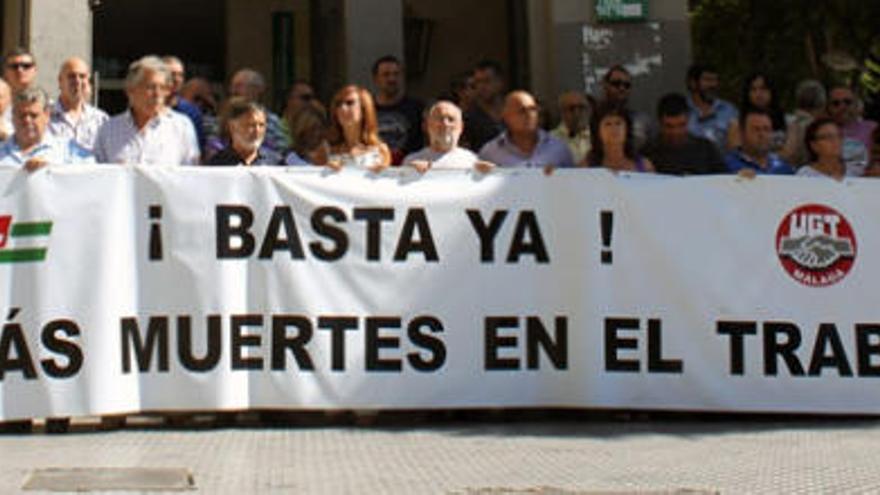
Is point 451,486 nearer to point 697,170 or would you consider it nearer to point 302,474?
point 302,474

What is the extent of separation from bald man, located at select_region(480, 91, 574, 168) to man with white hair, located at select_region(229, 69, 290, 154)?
127cm

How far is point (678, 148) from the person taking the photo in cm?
998

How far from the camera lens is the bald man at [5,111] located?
9.19 metres

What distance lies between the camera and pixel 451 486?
7.08 metres

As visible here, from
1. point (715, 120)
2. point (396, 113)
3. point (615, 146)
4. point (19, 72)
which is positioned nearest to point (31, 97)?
point (19, 72)

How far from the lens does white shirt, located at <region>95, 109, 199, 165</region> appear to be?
9062 millimetres

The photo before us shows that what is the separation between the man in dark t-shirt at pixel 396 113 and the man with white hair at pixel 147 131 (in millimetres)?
1726

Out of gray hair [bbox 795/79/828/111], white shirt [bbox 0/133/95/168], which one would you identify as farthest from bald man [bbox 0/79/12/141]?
gray hair [bbox 795/79/828/111]

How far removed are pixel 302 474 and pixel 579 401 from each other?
227cm

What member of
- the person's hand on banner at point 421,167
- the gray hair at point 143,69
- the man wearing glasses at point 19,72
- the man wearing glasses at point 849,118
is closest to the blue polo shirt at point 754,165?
the man wearing glasses at point 849,118

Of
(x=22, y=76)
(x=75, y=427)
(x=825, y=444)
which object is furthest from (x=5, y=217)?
(x=825, y=444)

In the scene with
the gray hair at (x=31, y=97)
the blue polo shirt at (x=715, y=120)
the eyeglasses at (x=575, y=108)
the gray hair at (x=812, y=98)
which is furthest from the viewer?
the gray hair at (x=812, y=98)

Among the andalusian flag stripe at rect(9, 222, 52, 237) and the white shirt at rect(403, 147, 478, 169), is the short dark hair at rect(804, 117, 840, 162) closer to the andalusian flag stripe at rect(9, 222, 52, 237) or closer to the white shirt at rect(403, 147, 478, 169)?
the white shirt at rect(403, 147, 478, 169)

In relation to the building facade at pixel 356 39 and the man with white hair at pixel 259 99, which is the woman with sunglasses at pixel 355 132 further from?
the building facade at pixel 356 39
